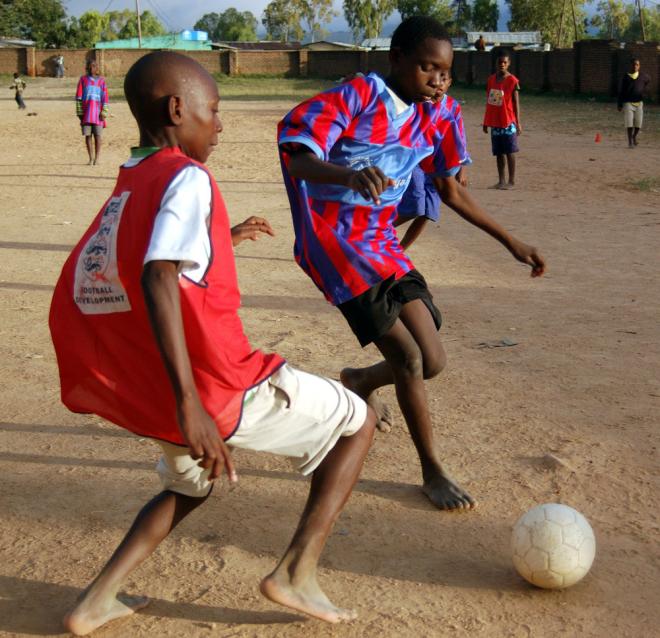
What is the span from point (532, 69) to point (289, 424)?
36790mm

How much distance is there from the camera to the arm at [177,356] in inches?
88.4

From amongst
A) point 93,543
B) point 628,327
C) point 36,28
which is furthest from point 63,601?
point 36,28

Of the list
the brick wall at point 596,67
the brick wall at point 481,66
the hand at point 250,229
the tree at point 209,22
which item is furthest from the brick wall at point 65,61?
the tree at point 209,22

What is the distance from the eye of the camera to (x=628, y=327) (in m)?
5.93

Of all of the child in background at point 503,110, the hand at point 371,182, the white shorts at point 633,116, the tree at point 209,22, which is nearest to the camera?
the hand at point 371,182

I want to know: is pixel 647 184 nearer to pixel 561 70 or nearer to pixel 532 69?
pixel 561 70

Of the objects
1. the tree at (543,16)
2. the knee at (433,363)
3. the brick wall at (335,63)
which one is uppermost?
the tree at (543,16)

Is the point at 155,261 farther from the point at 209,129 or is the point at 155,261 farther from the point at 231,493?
the point at 231,493

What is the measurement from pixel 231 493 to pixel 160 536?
1001 millimetres

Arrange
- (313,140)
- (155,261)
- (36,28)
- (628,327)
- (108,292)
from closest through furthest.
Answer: (155,261), (108,292), (313,140), (628,327), (36,28)

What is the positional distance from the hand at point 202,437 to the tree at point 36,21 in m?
71.0

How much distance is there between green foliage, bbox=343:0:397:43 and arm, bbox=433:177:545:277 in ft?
316

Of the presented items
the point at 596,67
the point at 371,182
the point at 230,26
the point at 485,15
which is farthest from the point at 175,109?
the point at 230,26

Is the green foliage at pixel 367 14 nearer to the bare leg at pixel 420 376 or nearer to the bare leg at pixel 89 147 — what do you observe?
the bare leg at pixel 89 147
